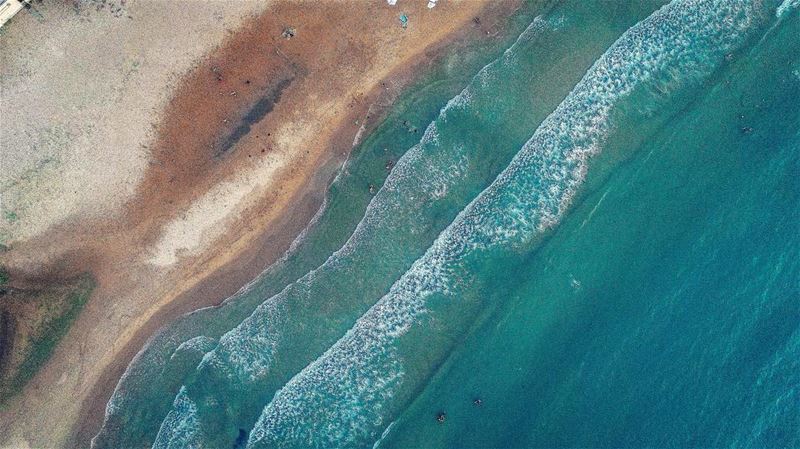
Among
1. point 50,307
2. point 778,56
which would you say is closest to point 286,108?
point 50,307

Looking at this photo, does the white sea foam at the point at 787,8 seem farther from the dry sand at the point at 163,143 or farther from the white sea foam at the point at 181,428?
the white sea foam at the point at 181,428

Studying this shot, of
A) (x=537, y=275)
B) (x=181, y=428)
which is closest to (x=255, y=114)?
(x=181, y=428)

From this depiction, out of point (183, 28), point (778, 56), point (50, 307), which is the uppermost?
point (183, 28)

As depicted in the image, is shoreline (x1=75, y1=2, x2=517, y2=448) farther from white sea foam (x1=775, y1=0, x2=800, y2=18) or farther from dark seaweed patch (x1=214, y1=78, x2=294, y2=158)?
white sea foam (x1=775, y1=0, x2=800, y2=18)

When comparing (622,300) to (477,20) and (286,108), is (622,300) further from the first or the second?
(286,108)

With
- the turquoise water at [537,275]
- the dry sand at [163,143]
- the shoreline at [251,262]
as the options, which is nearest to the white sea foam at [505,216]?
the turquoise water at [537,275]
